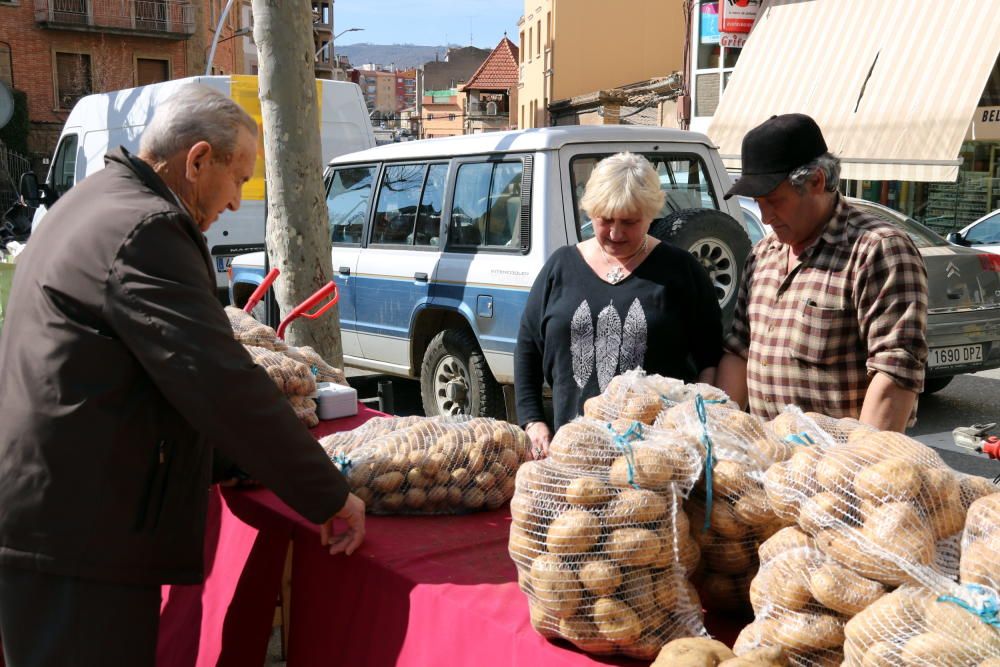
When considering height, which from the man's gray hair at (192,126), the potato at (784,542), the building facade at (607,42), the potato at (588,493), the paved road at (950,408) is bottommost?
the paved road at (950,408)

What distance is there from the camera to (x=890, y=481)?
1567 mm

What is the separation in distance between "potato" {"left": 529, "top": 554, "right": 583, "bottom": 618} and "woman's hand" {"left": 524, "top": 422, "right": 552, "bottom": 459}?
1.09m

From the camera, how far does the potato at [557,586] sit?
179 centimetres

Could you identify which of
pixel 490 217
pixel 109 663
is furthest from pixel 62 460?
pixel 490 217

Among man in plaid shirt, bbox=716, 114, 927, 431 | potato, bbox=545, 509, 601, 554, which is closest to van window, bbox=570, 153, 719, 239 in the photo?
man in plaid shirt, bbox=716, 114, 927, 431

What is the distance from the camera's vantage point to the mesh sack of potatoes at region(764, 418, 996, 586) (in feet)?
4.97

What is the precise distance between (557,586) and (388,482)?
97cm

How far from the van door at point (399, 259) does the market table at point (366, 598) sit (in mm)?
3666

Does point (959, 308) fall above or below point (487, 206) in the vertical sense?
below

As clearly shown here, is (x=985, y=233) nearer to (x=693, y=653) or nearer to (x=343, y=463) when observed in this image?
(x=343, y=463)

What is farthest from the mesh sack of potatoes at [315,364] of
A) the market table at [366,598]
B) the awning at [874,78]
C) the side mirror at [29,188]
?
the awning at [874,78]

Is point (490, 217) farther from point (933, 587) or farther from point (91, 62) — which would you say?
point (91, 62)

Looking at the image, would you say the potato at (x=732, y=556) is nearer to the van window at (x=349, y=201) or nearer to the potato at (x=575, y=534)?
the potato at (x=575, y=534)

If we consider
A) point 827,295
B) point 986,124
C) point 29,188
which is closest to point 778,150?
point 827,295
